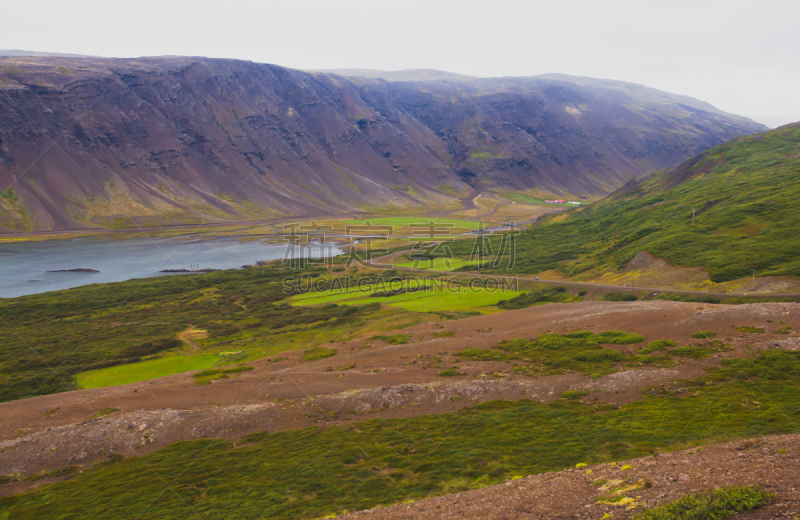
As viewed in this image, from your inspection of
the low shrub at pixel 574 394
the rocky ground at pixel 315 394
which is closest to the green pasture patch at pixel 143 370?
the rocky ground at pixel 315 394

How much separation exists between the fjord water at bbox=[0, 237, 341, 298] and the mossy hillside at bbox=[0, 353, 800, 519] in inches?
2803

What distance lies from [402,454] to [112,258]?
10705 cm

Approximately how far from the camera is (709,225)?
225 ft

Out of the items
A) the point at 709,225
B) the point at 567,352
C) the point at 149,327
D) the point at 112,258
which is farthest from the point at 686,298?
the point at 112,258

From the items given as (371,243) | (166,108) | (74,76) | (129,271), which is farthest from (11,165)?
(371,243)

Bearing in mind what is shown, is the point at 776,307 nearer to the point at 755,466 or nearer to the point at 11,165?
the point at 755,466

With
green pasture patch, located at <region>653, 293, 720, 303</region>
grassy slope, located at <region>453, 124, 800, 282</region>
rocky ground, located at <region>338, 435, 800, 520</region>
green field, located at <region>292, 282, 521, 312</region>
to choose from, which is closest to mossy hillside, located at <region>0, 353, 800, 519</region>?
rocky ground, located at <region>338, 435, 800, 520</region>

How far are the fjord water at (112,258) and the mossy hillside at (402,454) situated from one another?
7119 centimetres

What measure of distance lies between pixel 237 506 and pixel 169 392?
16.3 meters

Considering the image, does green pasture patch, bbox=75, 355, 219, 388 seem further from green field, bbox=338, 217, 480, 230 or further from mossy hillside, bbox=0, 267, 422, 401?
green field, bbox=338, 217, 480, 230

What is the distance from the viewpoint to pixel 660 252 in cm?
Result: 6256

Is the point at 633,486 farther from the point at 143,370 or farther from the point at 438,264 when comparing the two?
the point at 438,264

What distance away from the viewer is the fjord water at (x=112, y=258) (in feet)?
277

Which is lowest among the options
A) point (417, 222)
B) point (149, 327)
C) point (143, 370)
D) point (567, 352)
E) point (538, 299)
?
point (149, 327)
